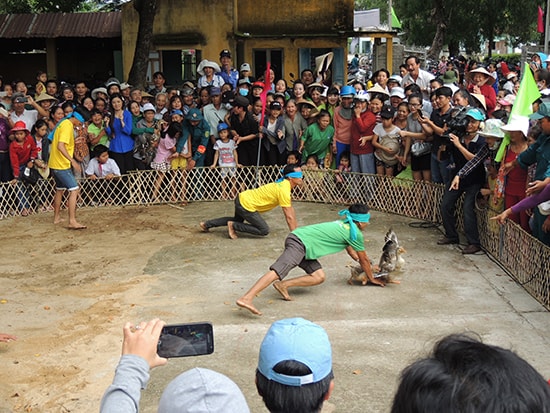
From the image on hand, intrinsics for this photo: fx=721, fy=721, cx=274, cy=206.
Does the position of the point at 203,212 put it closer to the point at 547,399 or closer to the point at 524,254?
the point at 524,254

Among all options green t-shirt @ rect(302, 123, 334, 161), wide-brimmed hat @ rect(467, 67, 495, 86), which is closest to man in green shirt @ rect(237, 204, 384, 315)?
green t-shirt @ rect(302, 123, 334, 161)

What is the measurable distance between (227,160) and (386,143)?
2.81m

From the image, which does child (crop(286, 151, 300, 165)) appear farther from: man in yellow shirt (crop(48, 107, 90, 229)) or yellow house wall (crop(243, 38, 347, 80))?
yellow house wall (crop(243, 38, 347, 80))

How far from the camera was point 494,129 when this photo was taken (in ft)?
28.3

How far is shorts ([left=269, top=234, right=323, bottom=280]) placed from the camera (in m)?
7.26

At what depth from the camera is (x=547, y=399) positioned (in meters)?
1.73

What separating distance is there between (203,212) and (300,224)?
1.77 m

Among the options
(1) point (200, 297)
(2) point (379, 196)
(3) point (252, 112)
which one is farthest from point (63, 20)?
(1) point (200, 297)

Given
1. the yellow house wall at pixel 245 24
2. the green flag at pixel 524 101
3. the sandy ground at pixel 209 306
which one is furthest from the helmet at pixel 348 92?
the yellow house wall at pixel 245 24

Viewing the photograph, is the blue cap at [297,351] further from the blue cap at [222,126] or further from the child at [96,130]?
the child at [96,130]

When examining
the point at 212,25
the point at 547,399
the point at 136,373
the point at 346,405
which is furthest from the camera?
the point at 212,25

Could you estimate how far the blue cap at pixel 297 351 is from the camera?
268 cm

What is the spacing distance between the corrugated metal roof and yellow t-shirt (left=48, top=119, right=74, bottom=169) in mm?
12768

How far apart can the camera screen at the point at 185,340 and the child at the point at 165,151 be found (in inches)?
375
